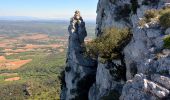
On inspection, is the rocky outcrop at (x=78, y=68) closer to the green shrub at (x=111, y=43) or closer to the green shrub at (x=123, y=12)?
the green shrub at (x=123, y=12)

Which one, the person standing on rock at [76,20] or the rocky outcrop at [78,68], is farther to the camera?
the person standing on rock at [76,20]

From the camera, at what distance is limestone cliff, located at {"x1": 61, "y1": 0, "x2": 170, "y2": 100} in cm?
2152

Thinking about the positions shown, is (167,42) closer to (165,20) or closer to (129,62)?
(165,20)

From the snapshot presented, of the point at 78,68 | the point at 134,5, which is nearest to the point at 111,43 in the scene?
the point at 134,5

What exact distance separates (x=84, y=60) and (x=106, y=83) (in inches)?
431

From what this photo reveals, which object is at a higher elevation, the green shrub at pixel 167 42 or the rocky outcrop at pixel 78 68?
the green shrub at pixel 167 42

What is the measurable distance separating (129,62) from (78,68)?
18350mm

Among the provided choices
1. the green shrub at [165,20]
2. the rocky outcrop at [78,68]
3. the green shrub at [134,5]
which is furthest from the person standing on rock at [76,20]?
the green shrub at [165,20]

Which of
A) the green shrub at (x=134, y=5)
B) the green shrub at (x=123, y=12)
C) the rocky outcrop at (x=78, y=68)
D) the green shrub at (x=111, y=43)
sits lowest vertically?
the rocky outcrop at (x=78, y=68)

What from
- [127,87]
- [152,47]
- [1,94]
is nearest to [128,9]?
[152,47]

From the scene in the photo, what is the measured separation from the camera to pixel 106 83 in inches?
1462

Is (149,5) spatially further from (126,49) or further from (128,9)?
(126,49)

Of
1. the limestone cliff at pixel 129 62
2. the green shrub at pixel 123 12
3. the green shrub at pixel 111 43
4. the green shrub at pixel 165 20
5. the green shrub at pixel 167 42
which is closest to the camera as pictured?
the limestone cliff at pixel 129 62

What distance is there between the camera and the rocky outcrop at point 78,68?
46875mm
